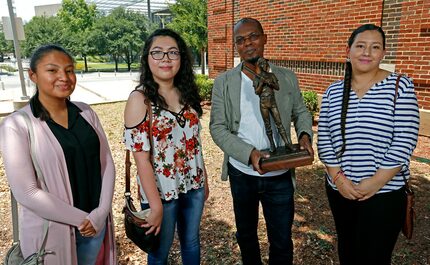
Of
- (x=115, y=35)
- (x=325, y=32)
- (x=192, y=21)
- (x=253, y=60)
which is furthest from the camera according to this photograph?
(x=115, y=35)

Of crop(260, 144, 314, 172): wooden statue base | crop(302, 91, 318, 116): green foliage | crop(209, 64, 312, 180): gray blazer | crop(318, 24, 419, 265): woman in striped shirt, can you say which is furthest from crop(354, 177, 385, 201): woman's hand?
crop(302, 91, 318, 116): green foliage

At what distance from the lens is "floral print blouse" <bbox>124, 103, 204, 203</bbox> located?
1.95 m

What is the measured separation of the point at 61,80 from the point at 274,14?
816cm

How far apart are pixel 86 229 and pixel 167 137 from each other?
74 cm

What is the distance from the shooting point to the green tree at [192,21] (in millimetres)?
18906

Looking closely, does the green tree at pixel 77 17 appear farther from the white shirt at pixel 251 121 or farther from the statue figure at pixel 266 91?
the statue figure at pixel 266 91

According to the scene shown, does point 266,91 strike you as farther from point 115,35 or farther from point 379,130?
point 115,35

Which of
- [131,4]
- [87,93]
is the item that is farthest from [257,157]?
[131,4]

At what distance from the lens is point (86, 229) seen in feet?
6.40

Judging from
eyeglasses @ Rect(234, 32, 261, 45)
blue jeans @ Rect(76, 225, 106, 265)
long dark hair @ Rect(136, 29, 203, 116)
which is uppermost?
eyeglasses @ Rect(234, 32, 261, 45)

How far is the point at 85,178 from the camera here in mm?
1972

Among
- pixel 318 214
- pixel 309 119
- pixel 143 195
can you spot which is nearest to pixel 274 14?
pixel 318 214

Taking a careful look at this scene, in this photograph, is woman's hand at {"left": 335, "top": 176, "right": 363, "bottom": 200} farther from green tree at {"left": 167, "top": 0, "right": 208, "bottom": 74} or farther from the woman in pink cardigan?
green tree at {"left": 167, "top": 0, "right": 208, "bottom": 74}

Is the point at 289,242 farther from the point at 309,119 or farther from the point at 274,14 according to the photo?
the point at 274,14
